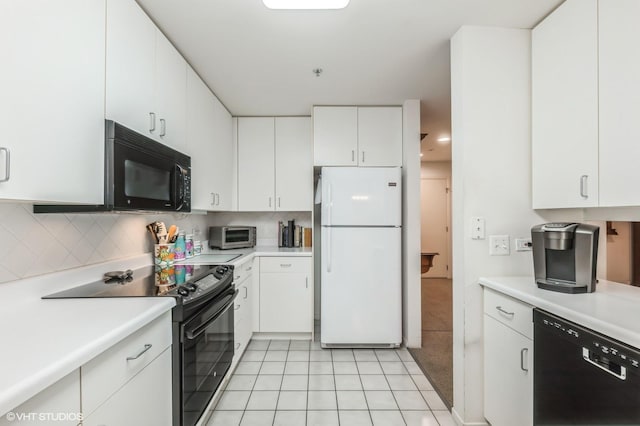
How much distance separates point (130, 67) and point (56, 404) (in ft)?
4.67

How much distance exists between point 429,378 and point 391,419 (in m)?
0.60

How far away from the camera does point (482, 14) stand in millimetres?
1680

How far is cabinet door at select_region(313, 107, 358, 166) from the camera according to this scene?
3025mm

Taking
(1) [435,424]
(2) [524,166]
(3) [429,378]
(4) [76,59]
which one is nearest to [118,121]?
(4) [76,59]

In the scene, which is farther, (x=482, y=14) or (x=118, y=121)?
(x=482, y=14)

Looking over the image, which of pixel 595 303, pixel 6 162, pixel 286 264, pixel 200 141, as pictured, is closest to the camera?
pixel 6 162

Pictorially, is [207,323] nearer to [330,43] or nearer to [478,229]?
[478,229]

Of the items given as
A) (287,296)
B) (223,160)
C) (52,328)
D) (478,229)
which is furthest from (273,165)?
(52,328)

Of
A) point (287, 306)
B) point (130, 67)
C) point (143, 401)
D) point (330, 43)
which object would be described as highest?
point (330, 43)

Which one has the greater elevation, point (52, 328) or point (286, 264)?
point (52, 328)

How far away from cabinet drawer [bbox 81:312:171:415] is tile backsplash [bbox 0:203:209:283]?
2.03 ft

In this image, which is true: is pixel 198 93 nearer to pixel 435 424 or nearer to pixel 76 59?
pixel 76 59

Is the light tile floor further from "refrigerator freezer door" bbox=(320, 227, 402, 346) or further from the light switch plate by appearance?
the light switch plate

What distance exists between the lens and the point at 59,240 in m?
1.49
